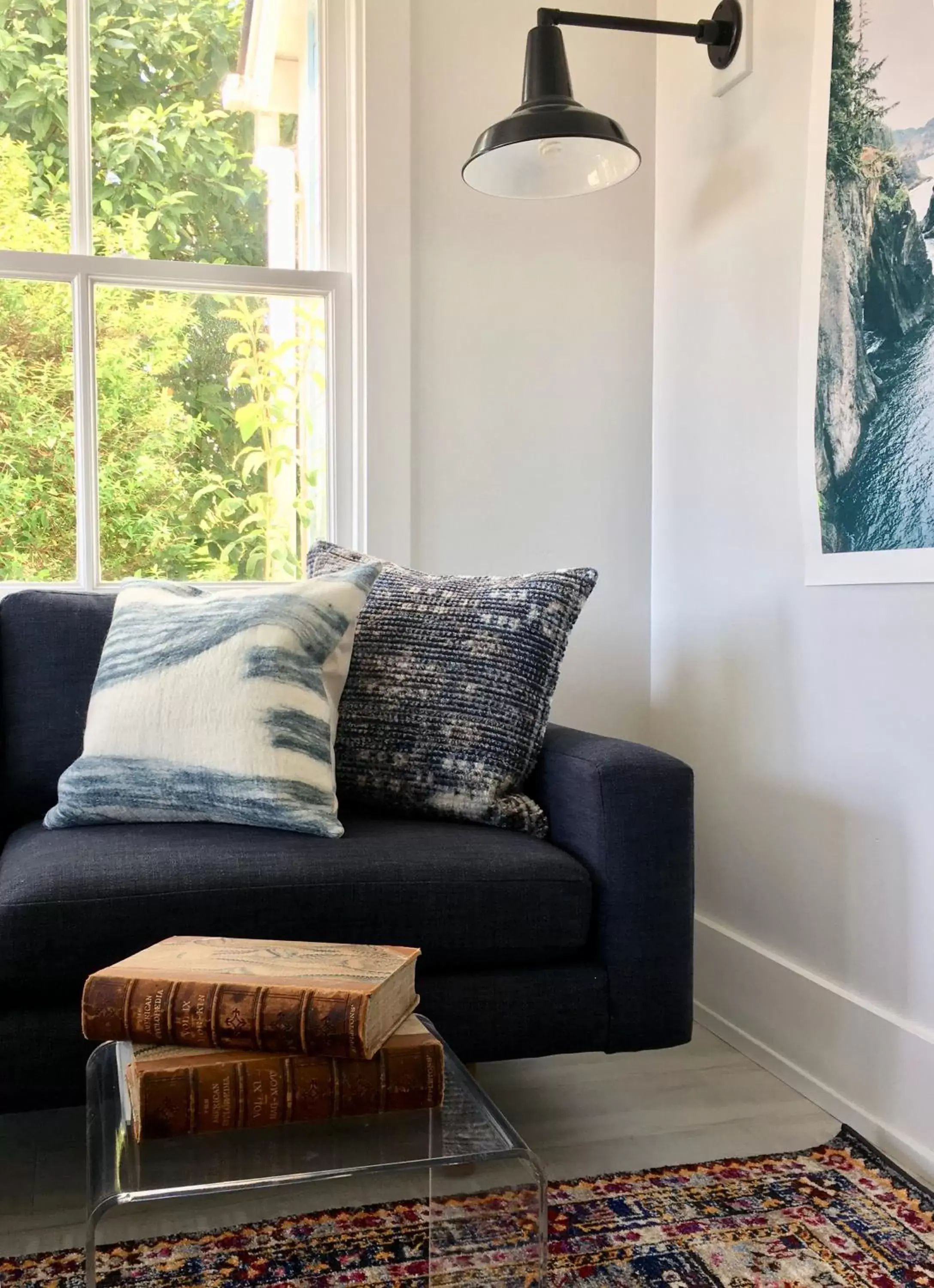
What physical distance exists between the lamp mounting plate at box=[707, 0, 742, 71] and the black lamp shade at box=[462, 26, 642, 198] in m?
0.38

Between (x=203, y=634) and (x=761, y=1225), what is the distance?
1175mm

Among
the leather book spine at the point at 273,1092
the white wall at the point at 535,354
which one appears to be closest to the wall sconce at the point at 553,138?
the white wall at the point at 535,354

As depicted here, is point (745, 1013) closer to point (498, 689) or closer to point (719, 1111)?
point (719, 1111)

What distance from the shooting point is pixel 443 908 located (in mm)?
1645

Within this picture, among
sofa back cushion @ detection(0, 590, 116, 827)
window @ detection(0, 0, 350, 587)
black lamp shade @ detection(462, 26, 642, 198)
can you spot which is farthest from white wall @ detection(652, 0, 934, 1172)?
sofa back cushion @ detection(0, 590, 116, 827)

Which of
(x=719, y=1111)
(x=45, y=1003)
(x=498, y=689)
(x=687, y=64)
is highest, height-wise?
(x=687, y=64)

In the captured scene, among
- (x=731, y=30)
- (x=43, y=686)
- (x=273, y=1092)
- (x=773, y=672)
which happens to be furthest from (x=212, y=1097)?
(x=731, y=30)

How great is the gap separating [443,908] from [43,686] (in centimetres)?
90

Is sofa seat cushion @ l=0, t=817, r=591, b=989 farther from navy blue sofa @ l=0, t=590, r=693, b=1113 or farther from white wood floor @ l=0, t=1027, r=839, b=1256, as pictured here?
white wood floor @ l=0, t=1027, r=839, b=1256

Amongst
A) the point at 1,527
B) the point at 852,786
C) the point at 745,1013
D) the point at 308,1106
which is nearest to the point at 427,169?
the point at 1,527

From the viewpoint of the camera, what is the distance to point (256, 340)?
2.65m

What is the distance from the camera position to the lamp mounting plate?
2320 millimetres

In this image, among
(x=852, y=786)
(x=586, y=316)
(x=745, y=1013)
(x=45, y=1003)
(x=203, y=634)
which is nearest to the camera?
(x=45, y=1003)

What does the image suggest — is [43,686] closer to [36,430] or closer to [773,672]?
[36,430]
